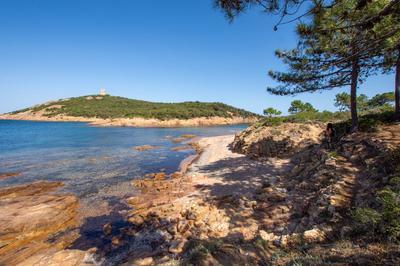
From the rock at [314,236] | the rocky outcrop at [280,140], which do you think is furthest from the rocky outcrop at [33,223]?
the rocky outcrop at [280,140]

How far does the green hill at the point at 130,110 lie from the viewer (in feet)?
265

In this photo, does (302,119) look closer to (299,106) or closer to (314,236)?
(314,236)

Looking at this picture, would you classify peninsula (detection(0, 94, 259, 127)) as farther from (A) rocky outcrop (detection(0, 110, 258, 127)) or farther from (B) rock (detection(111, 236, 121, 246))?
(B) rock (detection(111, 236, 121, 246))

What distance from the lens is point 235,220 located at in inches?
302

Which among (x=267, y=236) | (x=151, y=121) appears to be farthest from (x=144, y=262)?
(x=151, y=121)

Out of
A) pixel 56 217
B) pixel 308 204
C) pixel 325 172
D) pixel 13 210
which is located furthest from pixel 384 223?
pixel 13 210

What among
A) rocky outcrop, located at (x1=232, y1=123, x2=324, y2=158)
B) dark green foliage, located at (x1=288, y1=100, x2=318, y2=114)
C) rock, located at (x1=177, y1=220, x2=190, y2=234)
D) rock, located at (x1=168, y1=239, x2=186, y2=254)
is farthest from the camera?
dark green foliage, located at (x1=288, y1=100, x2=318, y2=114)

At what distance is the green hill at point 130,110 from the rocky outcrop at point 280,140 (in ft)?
191

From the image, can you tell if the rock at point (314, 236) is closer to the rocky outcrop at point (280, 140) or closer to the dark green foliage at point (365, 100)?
the rocky outcrop at point (280, 140)

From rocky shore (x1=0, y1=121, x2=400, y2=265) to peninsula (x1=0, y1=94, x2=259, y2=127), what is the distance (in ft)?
206

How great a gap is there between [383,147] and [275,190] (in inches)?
164

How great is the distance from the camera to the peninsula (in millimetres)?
74875

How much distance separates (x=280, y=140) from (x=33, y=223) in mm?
16418

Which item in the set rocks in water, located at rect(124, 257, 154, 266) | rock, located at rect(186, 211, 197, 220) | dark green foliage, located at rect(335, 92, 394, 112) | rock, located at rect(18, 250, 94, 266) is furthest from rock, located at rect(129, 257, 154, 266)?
dark green foliage, located at rect(335, 92, 394, 112)
